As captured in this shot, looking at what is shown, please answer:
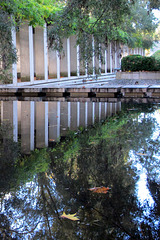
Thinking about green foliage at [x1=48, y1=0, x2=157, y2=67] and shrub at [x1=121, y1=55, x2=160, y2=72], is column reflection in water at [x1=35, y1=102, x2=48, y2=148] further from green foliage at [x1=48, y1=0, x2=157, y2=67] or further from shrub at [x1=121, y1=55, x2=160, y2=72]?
shrub at [x1=121, y1=55, x2=160, y2=72]

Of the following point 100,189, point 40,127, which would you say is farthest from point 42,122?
point 100,189

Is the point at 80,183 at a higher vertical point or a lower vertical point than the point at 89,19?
lower

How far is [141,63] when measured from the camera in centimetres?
2259

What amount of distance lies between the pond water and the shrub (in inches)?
632

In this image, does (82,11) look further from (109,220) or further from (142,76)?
(142,76)

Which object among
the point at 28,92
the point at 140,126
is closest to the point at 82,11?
the point at 140,126

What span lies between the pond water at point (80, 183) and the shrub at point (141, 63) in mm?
16062

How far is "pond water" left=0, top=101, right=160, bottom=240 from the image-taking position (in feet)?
8.36

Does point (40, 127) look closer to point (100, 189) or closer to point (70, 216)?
point (100, 189)

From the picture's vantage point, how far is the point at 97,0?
726 centimetres

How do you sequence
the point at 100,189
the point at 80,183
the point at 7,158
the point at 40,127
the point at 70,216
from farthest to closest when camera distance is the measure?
the point at 40,127 < the point at 7,158 < the point at 80,183 < the point at 100,189 < the point at 70,216

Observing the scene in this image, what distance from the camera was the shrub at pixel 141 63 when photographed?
2238 cm

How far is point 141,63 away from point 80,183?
19.9 meters

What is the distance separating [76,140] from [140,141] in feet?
3.46
